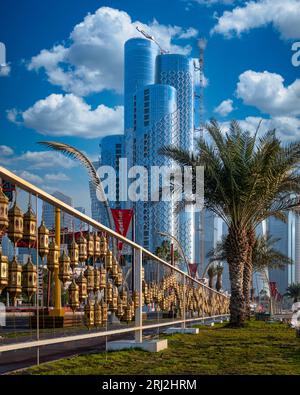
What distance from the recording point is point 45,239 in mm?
7195

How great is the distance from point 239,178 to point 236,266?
347 centimetres

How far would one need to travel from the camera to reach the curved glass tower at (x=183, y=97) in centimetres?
14212

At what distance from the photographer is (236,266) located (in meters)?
23.6

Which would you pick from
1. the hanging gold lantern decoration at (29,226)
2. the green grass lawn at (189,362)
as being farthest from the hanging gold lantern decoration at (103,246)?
the hanging gold lantern decoration at (29,226)

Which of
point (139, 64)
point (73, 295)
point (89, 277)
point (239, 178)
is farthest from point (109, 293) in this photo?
point (139, 64)

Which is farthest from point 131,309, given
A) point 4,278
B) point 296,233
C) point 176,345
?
point 296,233

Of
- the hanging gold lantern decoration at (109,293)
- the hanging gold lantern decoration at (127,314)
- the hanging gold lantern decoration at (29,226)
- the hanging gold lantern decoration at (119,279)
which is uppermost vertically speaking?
the hanging gold lantern decoration at (29,226)

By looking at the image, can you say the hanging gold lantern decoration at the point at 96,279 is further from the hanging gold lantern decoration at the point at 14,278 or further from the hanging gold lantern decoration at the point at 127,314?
the hanging gold lantern decoration at the point at 14,278

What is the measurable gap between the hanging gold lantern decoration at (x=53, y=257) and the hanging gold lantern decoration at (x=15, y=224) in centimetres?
97

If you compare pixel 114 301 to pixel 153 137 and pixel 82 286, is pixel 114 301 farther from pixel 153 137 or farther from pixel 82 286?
pixel 153 137

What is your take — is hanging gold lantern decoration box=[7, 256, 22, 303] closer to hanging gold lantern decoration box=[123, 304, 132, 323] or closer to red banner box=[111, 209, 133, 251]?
hanging gold lantern decoration box=[123, 304, 132, 323]

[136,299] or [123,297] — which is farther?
[136,299]

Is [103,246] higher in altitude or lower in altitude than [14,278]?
higher

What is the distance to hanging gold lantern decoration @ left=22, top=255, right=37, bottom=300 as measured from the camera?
6637mm
